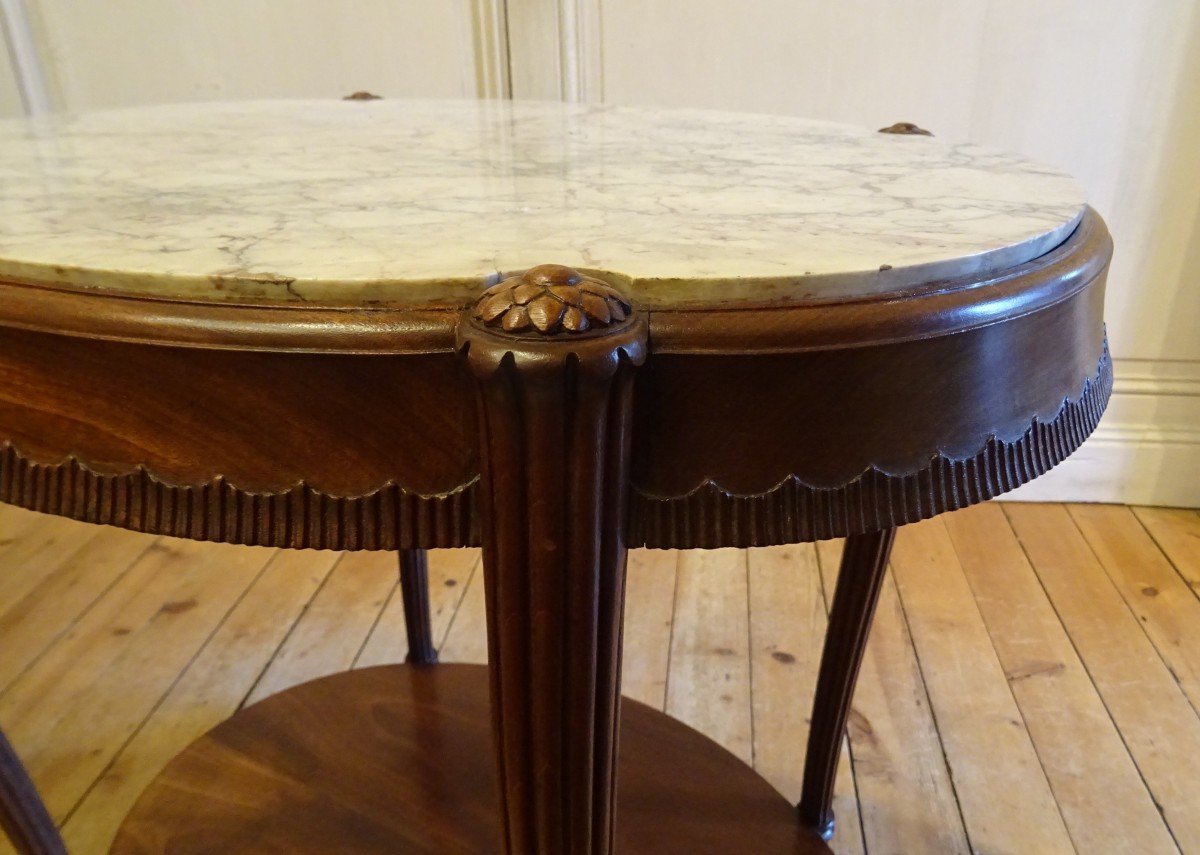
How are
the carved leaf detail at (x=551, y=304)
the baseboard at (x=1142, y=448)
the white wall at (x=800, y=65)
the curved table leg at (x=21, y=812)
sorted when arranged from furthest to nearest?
1. the baseboard at (x=1142, y=448)
2. the white wall at (x=800, y=65)
3. the curved table leg at (x=21, y=812)
4. the carved leaf detail at (x=551, y=304)

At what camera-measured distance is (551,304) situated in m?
0.30

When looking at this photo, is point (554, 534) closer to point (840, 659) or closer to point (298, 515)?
point (298, 515)

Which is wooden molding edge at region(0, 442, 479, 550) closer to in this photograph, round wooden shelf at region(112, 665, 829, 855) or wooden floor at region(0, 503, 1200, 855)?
round wooden shelf at region(112, 665, 829, 855)

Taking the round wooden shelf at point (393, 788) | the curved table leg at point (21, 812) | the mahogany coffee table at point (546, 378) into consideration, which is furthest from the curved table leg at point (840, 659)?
the curved table leg at point (21, 812)

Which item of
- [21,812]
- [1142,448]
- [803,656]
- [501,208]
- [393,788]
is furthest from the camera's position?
[1142,448]

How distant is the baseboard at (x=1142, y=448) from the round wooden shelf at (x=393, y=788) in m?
0.84

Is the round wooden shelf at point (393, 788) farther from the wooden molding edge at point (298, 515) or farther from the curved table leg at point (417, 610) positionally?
the wooden molding edge at point (298, 515)

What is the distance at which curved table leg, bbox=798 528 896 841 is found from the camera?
68 cm

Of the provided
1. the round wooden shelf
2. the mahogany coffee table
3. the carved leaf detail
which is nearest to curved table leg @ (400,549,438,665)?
the round wooden shelf

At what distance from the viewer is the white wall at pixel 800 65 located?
3.94 ft

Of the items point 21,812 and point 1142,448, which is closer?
point 21,812

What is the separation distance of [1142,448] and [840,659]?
2.98 ft

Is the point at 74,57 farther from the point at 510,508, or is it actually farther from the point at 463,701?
the point at 510,508

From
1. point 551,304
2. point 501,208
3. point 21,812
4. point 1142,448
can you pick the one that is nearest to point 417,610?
point 21,812
